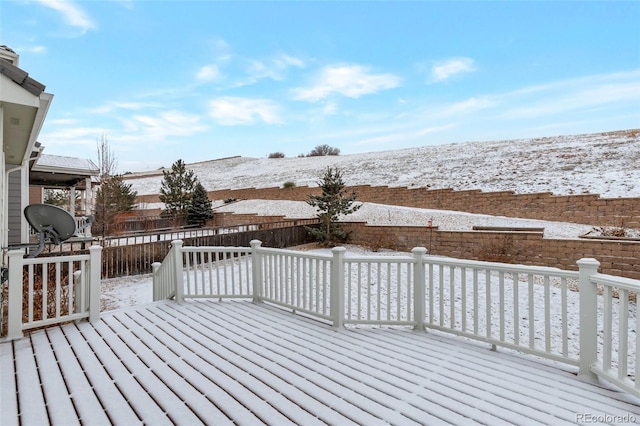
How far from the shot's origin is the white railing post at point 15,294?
3.07 metres

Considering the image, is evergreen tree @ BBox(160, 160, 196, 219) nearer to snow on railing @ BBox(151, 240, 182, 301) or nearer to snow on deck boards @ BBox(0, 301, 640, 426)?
snow on railing @ BBox(151, 240, 182, 301)

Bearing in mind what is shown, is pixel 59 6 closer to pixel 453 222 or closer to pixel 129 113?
pixel 129 113

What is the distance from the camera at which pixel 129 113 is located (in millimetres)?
13992

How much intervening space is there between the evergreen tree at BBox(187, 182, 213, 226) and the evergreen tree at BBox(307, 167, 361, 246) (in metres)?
9.92

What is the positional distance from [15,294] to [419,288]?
395 centimetres

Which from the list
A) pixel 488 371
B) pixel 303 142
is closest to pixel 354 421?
pixel 488 371

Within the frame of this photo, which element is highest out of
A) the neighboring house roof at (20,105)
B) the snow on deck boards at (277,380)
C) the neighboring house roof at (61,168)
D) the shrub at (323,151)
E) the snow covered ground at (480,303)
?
the shrub at (323,151)

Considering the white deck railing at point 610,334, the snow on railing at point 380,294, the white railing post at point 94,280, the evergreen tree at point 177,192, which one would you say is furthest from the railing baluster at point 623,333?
the evergreen tree at point 177,192

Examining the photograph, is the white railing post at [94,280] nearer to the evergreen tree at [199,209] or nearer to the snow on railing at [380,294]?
the snow on railing at [380,294]

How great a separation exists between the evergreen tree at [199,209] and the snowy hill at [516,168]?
A: 609 centimetres

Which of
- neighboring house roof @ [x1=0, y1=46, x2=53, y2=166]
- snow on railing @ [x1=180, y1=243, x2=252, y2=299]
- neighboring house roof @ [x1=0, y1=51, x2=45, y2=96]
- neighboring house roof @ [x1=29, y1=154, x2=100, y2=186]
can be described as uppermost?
neighboring house roof @ [x1=29, y1=154, x2=100, y2=186]

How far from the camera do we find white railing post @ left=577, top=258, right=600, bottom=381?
2477 millimetres

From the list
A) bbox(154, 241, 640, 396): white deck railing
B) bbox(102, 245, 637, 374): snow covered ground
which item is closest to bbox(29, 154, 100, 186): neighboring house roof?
bbox(102, 245, 637, 374): snow covered ground

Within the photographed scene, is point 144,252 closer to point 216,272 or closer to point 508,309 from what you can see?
point 216,272
